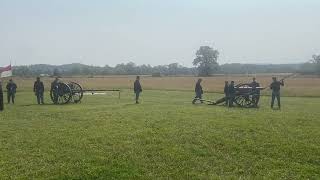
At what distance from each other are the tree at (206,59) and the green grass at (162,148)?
435ft

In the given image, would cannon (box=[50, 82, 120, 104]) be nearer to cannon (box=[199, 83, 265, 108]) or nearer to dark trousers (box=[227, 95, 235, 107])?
cannon (box=[199, 83, 265, 108])

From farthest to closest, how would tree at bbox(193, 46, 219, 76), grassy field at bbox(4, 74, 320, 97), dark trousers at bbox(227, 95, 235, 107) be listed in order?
tree at bbox(193, 46, 219, 76) → grassy field at bbox(4, 74, 320, 97) → dark trousers at bbox(227, 95, 235, 107)

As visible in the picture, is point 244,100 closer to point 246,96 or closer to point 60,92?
point 246,96

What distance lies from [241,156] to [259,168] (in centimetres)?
106

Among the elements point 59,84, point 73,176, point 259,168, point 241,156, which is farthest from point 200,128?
point 59,84

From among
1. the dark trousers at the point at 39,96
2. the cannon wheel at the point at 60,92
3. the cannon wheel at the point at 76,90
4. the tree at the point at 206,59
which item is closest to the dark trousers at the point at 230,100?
the cannon wheel at the point at 76,90

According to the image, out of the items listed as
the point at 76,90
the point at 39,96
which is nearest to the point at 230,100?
the point at 76,90

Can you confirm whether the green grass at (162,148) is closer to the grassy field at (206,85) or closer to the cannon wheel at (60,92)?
the cannon wheel at (60,92)

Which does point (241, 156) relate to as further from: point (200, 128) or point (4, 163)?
point (4, 163)

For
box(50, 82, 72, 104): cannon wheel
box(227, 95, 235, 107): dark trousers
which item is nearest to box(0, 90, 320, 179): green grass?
box(227, 95, 235, 107): dark trousers

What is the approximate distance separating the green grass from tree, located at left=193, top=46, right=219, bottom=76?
133m

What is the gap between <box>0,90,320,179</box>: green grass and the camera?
33.7 feet

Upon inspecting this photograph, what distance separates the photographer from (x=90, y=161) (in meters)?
11.0

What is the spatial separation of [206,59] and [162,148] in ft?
461
